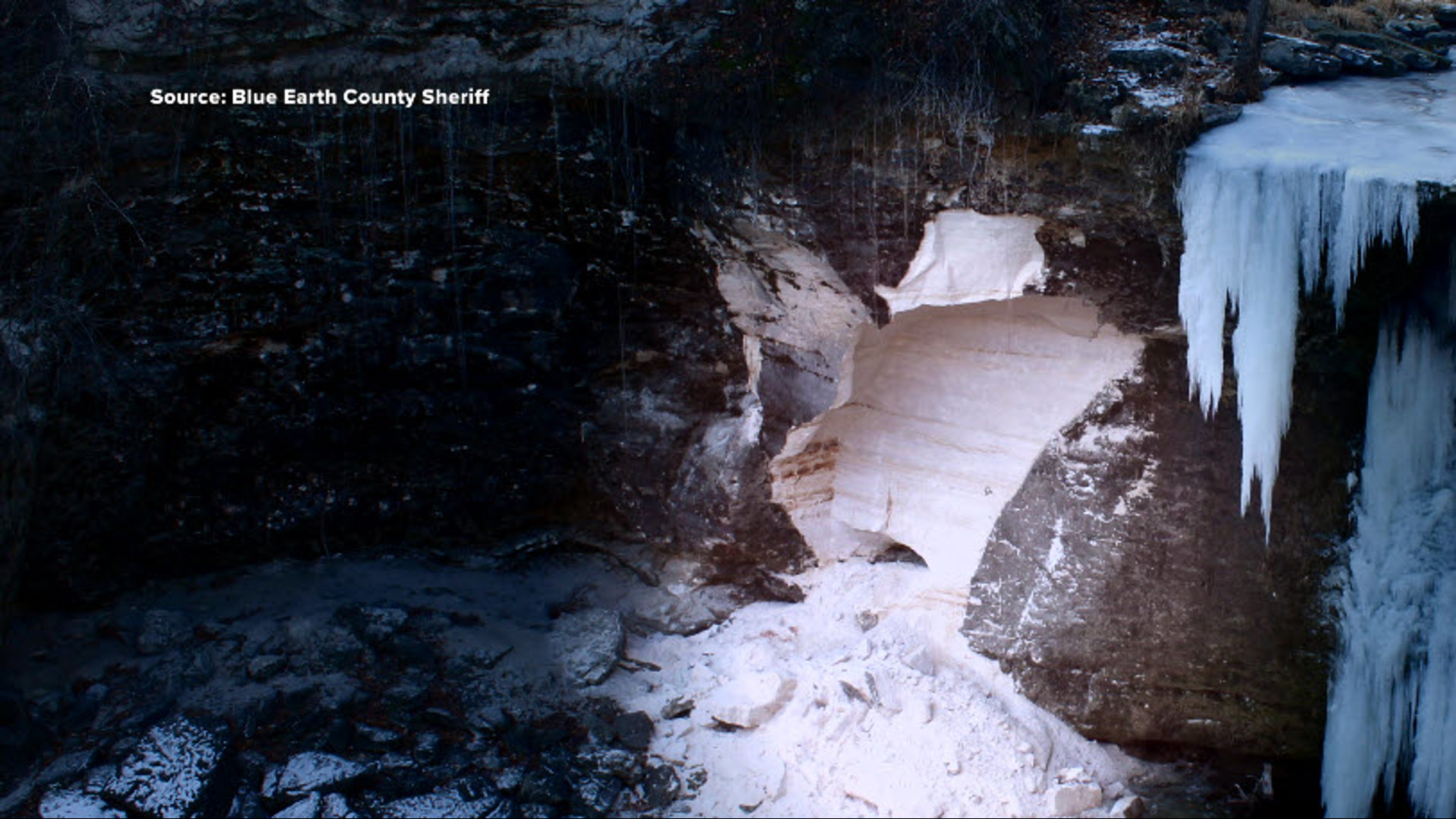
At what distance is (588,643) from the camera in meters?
7.63

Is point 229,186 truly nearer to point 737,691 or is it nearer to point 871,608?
point 737,691

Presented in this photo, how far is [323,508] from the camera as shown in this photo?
318 inches

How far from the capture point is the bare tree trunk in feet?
21.4

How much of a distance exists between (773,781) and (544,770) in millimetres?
1397

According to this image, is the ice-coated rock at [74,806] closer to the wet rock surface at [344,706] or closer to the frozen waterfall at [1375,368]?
the wet rock surface at [344,706]

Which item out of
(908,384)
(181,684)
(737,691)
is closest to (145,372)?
(181,684)

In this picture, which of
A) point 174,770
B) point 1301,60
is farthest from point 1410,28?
point 174,770

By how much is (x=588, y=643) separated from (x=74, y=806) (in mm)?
3160

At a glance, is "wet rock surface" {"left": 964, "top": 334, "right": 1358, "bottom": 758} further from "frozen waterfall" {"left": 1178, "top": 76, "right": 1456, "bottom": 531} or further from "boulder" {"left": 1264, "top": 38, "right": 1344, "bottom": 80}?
"boulder" {"left": 1264, "top": 38, "right": 1344, "bottom": 80}

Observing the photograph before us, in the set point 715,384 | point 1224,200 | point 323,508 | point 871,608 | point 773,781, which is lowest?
point 773,781

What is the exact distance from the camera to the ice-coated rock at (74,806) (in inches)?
250

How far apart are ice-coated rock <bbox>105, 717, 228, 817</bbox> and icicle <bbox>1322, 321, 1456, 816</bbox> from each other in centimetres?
664

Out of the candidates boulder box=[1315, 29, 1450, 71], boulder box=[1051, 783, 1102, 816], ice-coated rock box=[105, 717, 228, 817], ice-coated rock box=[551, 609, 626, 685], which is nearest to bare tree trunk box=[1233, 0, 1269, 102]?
boulder box=[1315, 29, 1450, 71]

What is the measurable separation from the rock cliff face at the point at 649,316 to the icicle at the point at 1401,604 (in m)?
0.18
